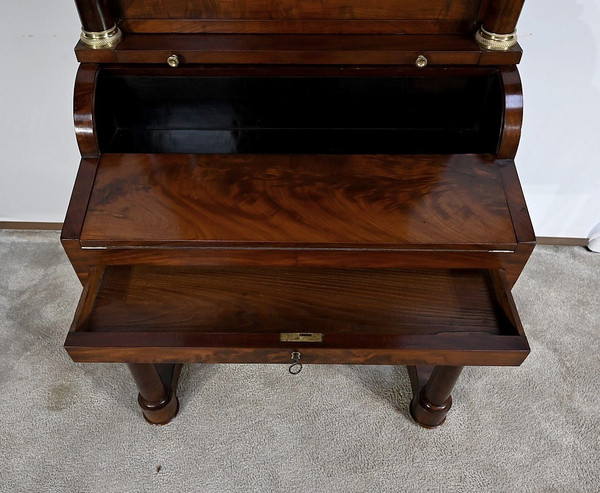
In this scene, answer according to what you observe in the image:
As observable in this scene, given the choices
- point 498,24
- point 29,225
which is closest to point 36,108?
point 29,225

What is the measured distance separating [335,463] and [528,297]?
0.80 m

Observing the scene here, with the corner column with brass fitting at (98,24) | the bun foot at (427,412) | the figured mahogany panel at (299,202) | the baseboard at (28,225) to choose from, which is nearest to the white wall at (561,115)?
the figured mahogany panel at (299,202)

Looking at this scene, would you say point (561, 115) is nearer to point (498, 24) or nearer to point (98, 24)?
point (498, 24)

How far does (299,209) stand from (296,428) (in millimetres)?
649

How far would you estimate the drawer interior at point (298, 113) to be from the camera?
1.07m

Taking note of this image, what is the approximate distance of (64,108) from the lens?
1472 mm

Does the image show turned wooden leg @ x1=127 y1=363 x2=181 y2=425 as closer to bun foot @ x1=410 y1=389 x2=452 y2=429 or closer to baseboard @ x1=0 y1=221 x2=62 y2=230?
bun foot @ x1=410 y1=389 x2=452 y2=429

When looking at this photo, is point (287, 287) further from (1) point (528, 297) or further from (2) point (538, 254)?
(2) point (538, 254)

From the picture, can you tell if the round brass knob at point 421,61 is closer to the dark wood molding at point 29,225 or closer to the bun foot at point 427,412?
the bun foot at point 427,412

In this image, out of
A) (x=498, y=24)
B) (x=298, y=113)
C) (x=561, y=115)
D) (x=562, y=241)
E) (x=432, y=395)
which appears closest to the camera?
(x=498, y=24)

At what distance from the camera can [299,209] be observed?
96cm

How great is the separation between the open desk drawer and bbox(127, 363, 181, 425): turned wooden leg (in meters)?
0.20

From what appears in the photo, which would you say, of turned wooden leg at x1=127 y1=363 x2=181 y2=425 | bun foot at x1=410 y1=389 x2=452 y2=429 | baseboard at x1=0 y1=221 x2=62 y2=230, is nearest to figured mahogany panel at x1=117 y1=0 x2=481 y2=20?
turned wooden leg at x1=127 y1=363 x2=181 y2=425

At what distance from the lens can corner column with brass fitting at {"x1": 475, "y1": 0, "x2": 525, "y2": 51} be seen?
92cm
